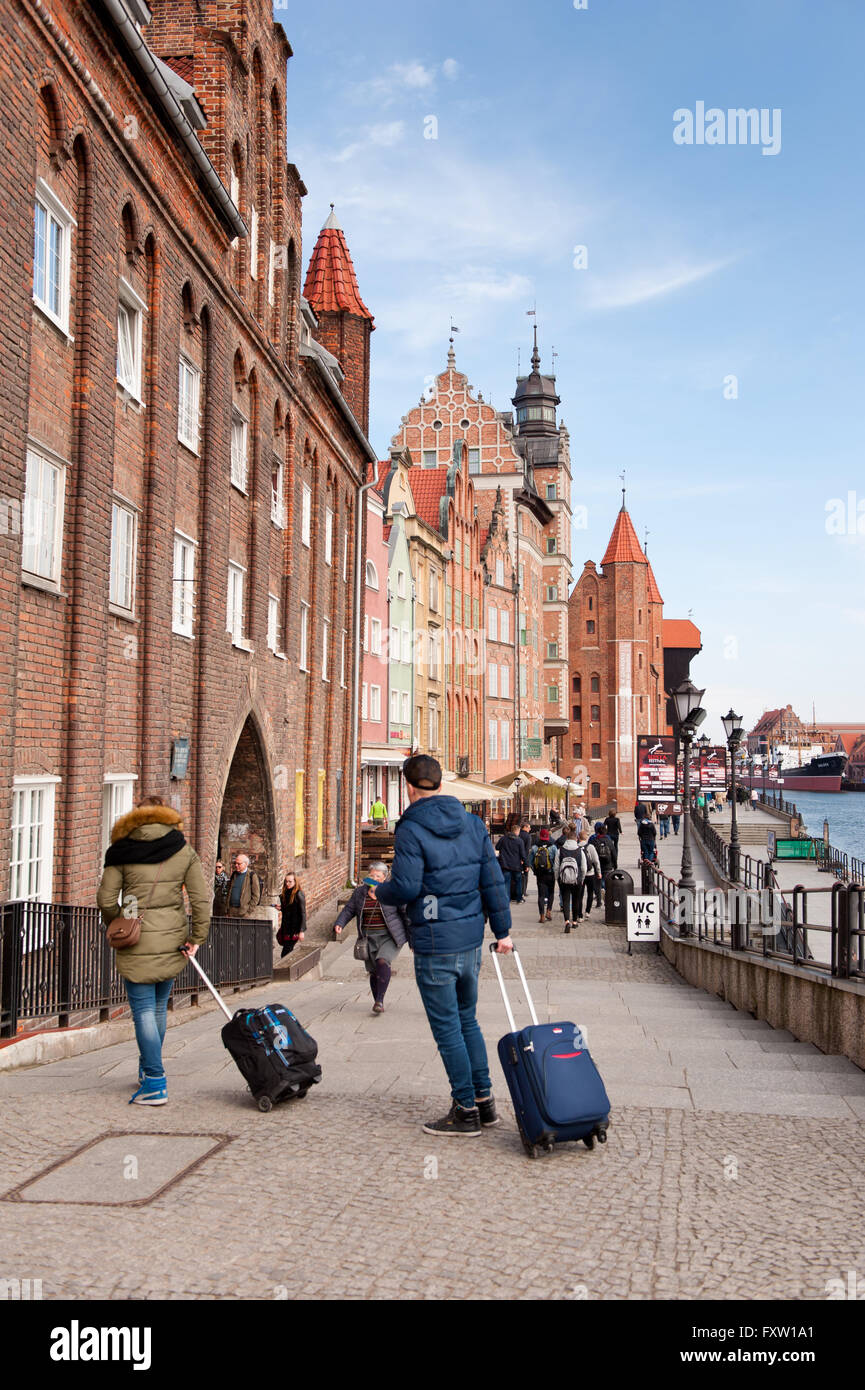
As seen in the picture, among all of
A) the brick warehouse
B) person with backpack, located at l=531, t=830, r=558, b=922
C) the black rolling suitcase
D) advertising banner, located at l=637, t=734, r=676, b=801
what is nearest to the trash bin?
person with backpack, located at l=531, t=830, r=558, b=922

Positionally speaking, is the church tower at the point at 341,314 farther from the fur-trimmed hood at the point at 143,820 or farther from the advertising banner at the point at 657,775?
the fur-trimmed hood at the point at 143,820

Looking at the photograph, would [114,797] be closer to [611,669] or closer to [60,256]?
[60,256]

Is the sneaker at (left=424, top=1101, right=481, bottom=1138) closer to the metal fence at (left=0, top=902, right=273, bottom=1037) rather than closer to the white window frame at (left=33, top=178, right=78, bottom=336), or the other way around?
the metal fence at (left=0, top=902, right=273, bottom=1037)

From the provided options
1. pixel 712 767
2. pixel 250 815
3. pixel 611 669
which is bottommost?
pixel 250 815

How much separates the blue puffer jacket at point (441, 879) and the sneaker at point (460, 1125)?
2.57 ft

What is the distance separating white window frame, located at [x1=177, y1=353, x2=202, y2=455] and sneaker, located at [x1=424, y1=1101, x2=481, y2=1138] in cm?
1171

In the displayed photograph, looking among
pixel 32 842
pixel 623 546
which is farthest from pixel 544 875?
pixel 623 546

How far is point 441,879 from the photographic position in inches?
225

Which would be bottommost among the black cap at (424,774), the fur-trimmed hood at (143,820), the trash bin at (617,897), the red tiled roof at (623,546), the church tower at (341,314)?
the trash bin at (617,897)

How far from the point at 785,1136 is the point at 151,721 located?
9.95m

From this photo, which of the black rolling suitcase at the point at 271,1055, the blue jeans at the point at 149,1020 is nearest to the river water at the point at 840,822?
the black rolling suitcase at the point at 271,1055

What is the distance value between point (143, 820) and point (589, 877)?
61.0 ft

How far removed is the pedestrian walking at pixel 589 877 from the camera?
74.5ft

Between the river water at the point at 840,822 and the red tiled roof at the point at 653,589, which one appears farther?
the red tiled roof at the point at 653,589
